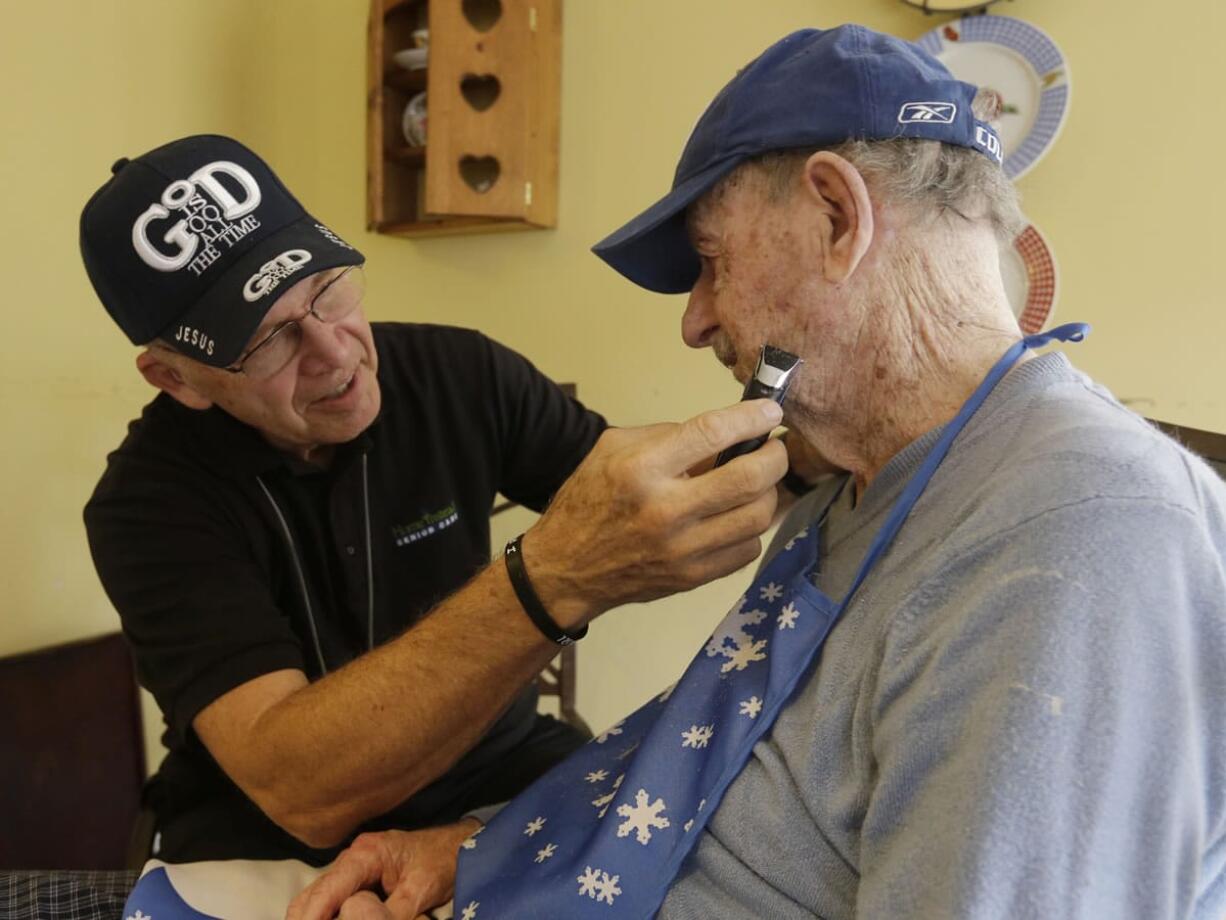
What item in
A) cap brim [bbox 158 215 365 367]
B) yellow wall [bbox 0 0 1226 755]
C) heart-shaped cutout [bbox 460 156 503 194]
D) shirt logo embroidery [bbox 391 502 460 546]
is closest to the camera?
cap brim [bbox 158 215 365 367]

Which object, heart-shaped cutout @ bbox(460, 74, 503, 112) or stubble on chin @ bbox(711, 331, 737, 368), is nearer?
stubble on chin @ bbox(711, 331, 737, 368)

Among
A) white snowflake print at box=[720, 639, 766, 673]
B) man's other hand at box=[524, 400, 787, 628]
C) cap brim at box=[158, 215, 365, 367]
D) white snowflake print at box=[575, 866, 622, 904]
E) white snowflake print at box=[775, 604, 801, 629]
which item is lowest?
white snowflake print at box=[575, 866, 622, 904]

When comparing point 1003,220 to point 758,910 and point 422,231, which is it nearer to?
point 758,910

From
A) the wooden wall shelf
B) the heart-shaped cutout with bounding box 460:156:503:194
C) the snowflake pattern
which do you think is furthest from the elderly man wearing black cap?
the heart-shaped cutout with bounding box 460:156:503:194

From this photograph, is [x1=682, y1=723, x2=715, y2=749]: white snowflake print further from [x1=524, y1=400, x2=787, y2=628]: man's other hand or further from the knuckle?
the knuckle

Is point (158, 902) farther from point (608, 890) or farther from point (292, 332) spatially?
point (292, 332)

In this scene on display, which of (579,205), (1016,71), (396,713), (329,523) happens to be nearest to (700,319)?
(396,713)

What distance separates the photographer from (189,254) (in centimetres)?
95

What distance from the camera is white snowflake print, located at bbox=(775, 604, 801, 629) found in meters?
0.68

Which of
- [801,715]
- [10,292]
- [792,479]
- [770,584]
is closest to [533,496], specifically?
[792,479]

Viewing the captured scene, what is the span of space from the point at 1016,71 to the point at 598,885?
4.38ft

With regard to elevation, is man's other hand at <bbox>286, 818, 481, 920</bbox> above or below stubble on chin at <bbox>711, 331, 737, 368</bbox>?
below

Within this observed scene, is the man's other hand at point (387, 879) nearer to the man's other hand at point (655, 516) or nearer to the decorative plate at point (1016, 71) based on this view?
the man's other hand at point (655, 516)

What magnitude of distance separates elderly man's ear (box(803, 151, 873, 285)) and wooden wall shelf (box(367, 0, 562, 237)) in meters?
1.14
